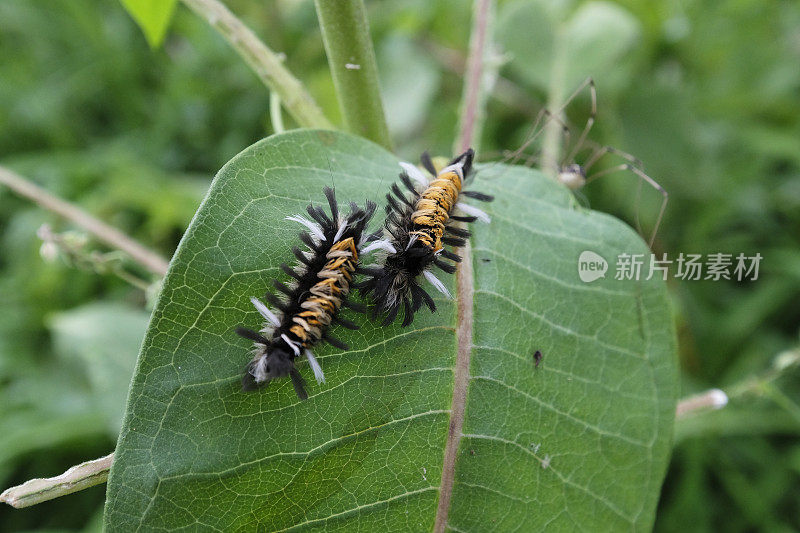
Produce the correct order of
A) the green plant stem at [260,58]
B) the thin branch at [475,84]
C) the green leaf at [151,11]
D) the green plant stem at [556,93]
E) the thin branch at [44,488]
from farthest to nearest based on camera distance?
the green plant stem at [556,93] < the thin branch at [475,84] < the green leaf at [151,11] < the green plant stem at [260,58] < the thin branch at [44,488]

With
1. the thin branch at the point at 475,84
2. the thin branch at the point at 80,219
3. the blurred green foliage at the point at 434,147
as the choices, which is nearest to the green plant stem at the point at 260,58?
the thin branch at the point at 475,84

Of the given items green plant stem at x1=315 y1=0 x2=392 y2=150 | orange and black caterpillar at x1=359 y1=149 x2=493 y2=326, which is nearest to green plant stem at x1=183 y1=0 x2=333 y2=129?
green plant stem at x1=315 y1=0 x2=392 y2=150

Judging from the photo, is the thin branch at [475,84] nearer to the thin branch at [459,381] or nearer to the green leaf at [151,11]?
the thin branch at [459,381]

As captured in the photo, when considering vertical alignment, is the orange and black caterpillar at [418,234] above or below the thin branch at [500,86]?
above

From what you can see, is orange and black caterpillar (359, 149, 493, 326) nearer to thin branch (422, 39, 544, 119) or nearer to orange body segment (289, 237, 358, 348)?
orange body segment (289, 237, 358, 348)

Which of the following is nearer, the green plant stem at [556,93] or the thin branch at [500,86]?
the green plant stem at [556,93]

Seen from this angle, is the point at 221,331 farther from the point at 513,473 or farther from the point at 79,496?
the point at 79,496

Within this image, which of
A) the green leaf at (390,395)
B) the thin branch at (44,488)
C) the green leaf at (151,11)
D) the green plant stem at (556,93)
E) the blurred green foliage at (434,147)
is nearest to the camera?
the thin branch at (44,488)

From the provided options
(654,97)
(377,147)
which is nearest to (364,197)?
(377,147)
